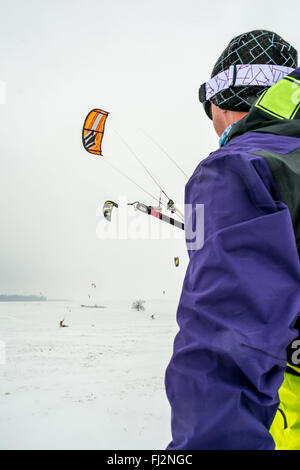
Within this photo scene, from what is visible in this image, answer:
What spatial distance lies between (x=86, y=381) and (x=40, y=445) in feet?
9.82

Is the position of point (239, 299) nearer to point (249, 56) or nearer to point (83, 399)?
point (249, 56)

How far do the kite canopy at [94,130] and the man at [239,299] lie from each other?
12.2m

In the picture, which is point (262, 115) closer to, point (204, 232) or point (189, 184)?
point (189, 184)

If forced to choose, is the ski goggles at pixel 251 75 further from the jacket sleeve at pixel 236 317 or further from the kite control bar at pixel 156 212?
the kite control bar at pixel 156 212

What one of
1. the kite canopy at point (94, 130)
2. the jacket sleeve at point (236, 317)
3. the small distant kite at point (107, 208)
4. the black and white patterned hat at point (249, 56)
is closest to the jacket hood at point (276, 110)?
the jacket sleeve at point (236, 317)

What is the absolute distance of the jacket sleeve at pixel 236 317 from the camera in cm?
51

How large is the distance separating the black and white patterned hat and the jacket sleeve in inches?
31.7

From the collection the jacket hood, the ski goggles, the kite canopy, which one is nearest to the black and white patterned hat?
the ski goggles

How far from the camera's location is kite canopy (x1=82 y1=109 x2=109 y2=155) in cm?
1232

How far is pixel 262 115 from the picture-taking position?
797 millimetres

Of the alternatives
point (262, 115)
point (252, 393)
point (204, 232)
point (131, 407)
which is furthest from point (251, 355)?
point (131, 407)

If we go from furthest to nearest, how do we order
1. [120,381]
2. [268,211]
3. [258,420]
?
[120,381] → [268,211] → [258,420]

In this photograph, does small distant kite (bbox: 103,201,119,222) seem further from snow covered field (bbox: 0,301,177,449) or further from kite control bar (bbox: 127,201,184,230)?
snow covered field (bbox: 0,301,177,449)

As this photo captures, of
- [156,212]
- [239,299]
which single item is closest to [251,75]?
[239,299]
